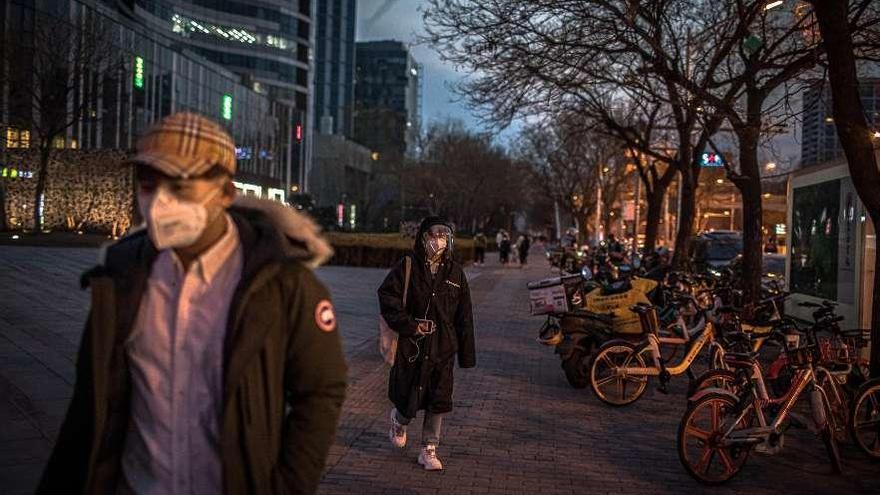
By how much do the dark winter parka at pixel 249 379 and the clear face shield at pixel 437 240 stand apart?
12.2 feet

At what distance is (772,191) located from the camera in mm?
80500

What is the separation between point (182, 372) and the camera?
238 cm

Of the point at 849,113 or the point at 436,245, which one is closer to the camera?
the point at 436,245

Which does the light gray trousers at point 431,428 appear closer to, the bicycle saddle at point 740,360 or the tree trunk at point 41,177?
the bicycle saddle at point 740,360

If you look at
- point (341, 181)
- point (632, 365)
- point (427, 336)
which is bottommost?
point (632, 365)

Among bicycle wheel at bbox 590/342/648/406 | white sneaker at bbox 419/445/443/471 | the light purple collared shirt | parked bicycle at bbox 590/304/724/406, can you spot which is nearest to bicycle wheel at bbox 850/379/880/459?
parked bicycle at bbox 590/304/724/406

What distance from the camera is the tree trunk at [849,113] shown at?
8508mm

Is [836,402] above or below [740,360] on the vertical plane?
below

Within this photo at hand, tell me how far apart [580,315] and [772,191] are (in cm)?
7654

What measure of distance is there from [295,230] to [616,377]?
7.04 m

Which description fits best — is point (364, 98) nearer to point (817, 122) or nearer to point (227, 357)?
point (817, 122)

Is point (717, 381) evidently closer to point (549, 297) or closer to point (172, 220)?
point (549, 297)

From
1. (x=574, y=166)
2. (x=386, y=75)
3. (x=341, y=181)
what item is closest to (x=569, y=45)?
(x=574, y=166)

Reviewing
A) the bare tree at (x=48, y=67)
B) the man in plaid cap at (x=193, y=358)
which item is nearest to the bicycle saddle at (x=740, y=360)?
the man in plaid cap at (x=193, y=358)
